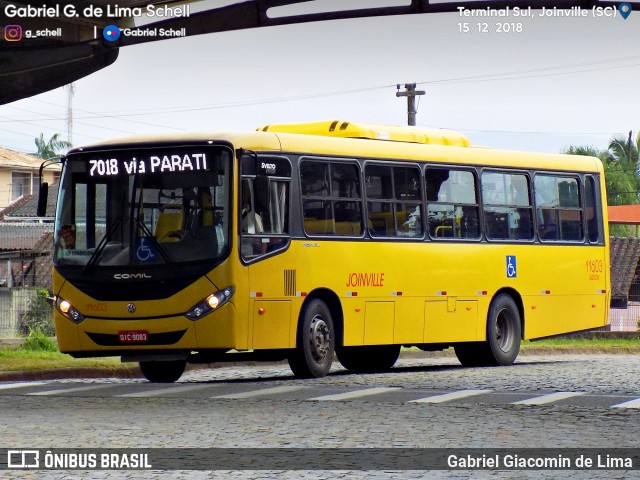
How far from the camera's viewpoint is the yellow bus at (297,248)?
18.7 metres

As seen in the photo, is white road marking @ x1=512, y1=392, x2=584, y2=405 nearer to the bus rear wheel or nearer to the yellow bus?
the yellow bus

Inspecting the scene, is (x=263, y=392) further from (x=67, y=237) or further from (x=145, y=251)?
(x=67, y=237)

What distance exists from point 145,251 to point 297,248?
2099mm

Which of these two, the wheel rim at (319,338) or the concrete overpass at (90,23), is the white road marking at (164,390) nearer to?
the wheel rim at (319,338)

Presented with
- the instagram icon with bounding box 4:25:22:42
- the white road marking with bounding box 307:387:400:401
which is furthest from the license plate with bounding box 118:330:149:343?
the instagram icon with bounding box 4:25:22:42

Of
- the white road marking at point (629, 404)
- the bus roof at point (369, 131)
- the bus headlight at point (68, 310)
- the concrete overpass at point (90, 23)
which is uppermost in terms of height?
the concrete overpass at point (90, 23)

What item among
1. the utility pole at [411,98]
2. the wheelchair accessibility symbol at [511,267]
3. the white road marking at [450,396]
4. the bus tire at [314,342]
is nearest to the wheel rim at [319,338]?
the bus tire at [314,342]

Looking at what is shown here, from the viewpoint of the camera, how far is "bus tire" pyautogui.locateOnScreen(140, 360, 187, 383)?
20.8 meters

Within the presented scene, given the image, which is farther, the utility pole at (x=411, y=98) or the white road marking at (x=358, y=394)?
the utility pole at (x=411, y=98)

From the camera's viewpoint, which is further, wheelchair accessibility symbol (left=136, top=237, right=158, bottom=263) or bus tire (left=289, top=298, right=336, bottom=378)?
bus tire (left=289, top=298, right=336, bottom=378)

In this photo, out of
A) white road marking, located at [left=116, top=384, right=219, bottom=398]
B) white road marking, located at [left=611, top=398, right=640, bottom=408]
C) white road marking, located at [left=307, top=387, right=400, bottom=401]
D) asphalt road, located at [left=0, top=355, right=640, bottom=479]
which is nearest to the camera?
asphalt road, located at [left=0, top=355, right=640, bottom=479]

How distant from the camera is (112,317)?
62.2 feet

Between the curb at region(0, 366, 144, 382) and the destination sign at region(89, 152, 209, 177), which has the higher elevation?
the destination sign at region(89, 152, 209, 177)

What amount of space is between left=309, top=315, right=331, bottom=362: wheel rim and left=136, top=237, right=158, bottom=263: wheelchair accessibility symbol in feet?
8.13
